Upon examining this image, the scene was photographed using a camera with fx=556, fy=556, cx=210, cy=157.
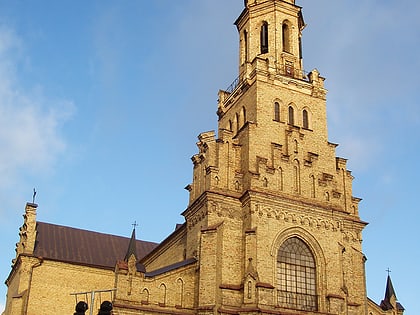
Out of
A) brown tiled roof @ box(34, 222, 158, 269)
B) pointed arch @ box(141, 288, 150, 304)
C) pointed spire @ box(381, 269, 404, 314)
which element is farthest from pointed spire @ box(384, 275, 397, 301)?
brown tiled roof @ box(34, 222, 158, 269)

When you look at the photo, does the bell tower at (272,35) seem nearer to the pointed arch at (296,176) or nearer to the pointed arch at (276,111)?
the pointed arch at (276,111)

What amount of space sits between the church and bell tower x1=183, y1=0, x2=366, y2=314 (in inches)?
3.0

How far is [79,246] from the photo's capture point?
5300cm

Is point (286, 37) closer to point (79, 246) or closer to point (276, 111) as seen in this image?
point (276, 111)

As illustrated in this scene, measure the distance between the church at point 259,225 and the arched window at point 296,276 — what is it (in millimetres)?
67

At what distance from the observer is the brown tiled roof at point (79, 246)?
49.8 meters

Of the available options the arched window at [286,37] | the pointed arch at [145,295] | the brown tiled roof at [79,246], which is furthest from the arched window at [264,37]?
the brown tiled roof at [79,246]

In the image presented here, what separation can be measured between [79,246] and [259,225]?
2394 cm

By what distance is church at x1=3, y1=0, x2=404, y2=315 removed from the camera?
33594 millimetres

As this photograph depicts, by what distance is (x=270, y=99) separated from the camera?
135 ft

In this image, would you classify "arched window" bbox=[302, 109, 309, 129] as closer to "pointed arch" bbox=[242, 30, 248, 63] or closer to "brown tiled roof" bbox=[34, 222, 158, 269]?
"pointed arch" bbox=[242, 30, 248, 63]

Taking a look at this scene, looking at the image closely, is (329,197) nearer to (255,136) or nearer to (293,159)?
(293,159)

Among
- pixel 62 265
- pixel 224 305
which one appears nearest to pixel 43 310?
pixel 62 265

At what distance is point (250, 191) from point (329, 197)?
21.7 feet
